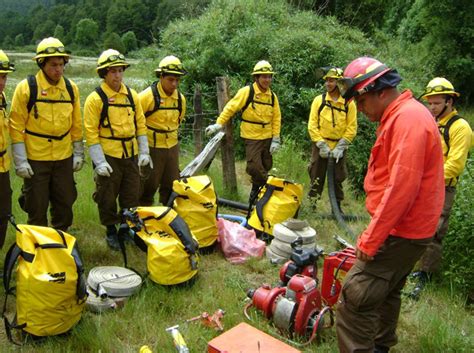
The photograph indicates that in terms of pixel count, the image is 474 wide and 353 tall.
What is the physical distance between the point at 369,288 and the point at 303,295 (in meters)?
0.82

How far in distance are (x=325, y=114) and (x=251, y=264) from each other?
9.01 ft

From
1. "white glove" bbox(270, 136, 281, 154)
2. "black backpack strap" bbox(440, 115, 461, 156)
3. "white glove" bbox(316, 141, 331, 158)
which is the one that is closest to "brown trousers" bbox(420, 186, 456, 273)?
"black backpack strap" bbox(440, 115, 461, 156)

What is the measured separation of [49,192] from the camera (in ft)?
14.9

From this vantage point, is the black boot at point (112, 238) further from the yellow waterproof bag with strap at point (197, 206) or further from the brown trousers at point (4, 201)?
the brown trousers at point (4, 201)

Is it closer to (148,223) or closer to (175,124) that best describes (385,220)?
(148,223)

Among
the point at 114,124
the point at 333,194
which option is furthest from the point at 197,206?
the point at 333,194

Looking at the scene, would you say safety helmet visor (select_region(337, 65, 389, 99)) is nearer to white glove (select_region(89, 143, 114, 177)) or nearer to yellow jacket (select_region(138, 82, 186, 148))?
white glove (select_region(89, 143, 114, 177))

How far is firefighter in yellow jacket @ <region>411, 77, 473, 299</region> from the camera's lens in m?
4.34

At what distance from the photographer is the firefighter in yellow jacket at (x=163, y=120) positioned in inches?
202

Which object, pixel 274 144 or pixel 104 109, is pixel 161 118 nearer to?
pixel 104 109

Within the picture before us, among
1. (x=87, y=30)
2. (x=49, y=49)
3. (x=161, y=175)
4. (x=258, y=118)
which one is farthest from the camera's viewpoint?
(x=87, y=30)

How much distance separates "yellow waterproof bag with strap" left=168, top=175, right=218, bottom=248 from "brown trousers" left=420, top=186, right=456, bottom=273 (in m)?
2.42

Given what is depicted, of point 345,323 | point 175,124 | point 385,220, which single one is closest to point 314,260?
point 345,323

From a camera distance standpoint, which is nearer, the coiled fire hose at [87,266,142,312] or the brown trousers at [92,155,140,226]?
the coiled fire hose at [87,266,142,312]
